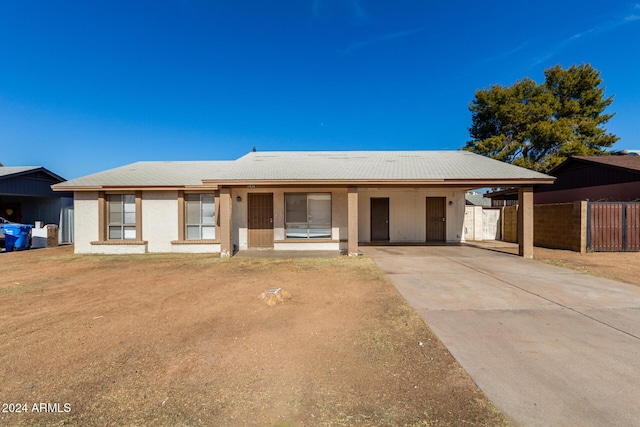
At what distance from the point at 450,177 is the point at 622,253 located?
735 cm

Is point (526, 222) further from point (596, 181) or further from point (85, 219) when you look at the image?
→ point (85, 219)

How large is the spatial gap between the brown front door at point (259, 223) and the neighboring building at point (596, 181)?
630 inches

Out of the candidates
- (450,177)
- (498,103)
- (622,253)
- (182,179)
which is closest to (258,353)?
(450,177)

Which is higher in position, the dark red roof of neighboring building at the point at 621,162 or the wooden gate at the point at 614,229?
the dark red roof of neighboring building at the point at 621,162

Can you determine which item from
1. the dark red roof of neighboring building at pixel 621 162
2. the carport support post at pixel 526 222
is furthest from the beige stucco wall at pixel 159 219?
the dark red roof of neighboring building at pixel 621 162

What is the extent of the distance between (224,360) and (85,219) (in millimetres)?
11716

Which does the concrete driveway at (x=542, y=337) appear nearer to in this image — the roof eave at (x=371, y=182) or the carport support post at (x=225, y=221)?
the roof eave at (x=371, y=182)

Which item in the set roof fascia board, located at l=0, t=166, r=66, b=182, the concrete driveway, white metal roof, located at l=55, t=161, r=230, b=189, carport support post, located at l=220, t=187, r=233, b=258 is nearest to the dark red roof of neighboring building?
the concrete driveway

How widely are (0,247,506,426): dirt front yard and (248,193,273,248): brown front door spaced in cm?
557

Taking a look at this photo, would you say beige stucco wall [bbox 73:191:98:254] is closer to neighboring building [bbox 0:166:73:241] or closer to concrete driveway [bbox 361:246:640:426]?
neighboring building [bbox 0:166:73:241]

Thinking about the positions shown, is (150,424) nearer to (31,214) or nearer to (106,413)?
(106,413)

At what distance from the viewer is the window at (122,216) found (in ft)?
37.2

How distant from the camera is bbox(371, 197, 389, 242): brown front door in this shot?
13680mm

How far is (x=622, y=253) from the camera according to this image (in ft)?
34.4
